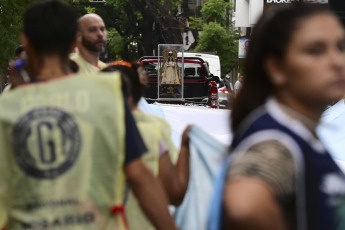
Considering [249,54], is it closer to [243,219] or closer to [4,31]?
[243,219]

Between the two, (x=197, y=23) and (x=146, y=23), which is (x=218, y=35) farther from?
(x=146, y=23)

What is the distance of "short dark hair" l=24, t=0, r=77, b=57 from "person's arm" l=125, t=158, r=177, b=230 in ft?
1.51

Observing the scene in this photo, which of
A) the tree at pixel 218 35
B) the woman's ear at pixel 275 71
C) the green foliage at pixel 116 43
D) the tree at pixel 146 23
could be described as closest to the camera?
the woman's ear at pixel 275 71

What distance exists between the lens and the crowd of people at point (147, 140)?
6.44 ft

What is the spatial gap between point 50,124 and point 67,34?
33cm

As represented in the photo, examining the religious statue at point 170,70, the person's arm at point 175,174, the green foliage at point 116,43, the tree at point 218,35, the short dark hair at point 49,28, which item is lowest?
the green foliage at point 116,43

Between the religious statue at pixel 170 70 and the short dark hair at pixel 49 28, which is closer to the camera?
the short dark hair at pixel 49 28

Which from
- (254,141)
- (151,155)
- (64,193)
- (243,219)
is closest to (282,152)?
(254,141)

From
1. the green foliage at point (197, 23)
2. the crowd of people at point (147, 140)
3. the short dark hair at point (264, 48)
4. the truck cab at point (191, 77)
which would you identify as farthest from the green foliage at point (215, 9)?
the short dark hair at point (264, 48)

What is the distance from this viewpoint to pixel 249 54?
2186 mm

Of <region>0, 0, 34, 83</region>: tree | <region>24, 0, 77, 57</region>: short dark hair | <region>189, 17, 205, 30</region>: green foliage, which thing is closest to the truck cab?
<region>0, 0, 34, 83</region>: tree

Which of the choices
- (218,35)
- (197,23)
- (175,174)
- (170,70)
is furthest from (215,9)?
(175,174)

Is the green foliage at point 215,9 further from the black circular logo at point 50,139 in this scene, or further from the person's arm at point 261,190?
the person's arm at point 261,190

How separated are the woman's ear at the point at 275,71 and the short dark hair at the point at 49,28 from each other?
106 cm
